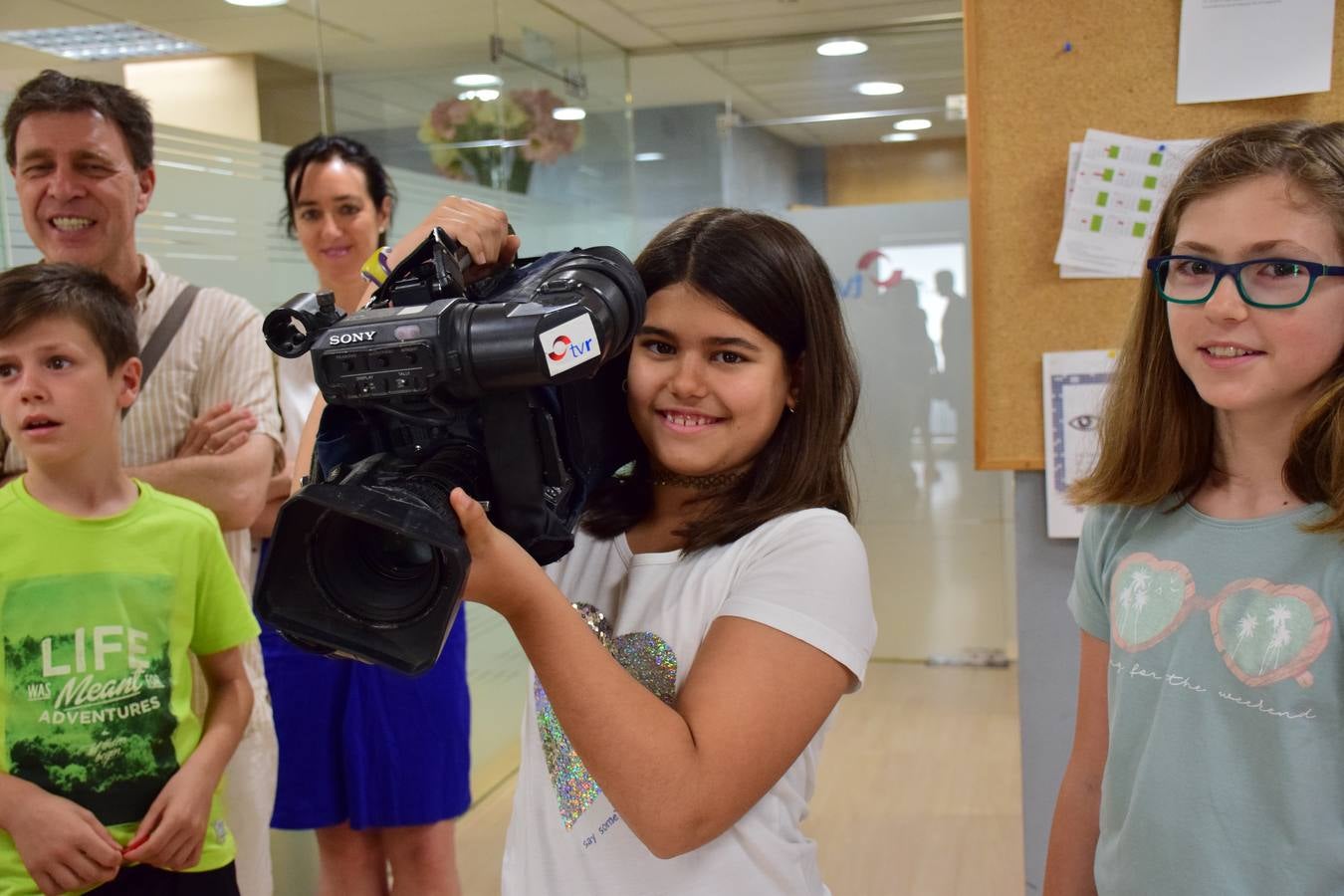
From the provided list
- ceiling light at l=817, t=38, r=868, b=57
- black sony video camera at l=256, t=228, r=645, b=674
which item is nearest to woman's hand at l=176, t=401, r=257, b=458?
black sony video camera at l=256, t=228, r=645, b=674

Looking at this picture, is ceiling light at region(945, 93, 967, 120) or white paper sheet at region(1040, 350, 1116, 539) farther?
ceiling light at region(945, 93, 967, 120)

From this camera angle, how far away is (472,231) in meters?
1.01

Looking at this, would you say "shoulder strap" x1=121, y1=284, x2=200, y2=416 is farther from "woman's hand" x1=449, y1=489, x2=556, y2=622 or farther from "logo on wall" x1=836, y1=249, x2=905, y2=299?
"logo on wall" x1=836, y1=249, x2=905, y2=299

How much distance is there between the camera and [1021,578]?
2.12 m

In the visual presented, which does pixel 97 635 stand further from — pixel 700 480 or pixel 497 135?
pixel 497 135

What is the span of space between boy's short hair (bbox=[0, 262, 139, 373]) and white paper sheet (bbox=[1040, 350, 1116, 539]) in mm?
1410

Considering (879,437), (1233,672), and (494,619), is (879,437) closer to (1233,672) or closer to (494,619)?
(494,619)

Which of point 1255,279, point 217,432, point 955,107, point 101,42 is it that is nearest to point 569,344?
point 1255,279

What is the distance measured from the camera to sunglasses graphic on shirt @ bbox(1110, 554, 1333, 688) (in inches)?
38.3

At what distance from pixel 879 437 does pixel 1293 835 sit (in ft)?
13.6

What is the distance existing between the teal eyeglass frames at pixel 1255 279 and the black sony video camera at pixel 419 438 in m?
0.47

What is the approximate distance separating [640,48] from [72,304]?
3.92 meters

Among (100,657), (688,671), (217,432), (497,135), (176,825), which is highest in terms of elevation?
(497,135)

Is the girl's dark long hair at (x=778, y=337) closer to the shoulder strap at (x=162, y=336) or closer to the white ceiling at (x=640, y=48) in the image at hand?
the shoulder strap at (x=162, y=336)
